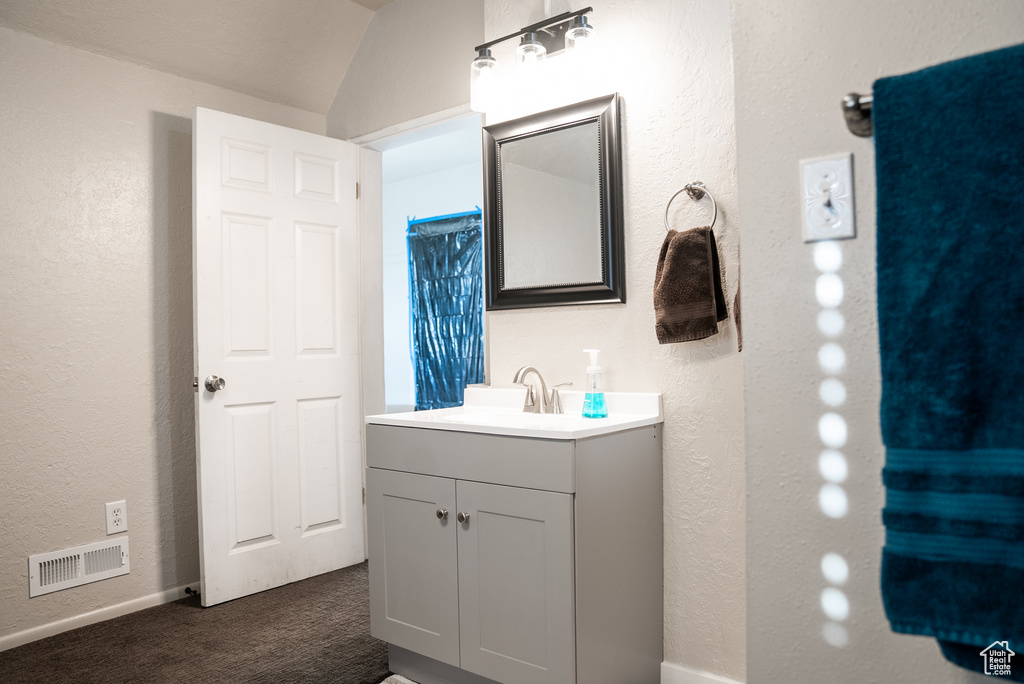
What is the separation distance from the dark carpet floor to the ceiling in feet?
7.28

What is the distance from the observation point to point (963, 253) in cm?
72

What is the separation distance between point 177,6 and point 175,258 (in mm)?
999

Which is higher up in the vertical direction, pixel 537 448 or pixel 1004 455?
pixel 1004 455

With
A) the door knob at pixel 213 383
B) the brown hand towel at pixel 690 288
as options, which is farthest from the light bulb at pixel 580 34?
the door knob at pixel 213 383

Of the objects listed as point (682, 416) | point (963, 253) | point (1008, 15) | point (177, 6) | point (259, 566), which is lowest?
point (259, 566)

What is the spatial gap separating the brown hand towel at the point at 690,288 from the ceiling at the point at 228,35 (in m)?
1.96

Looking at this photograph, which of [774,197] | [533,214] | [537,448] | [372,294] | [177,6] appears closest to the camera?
[774,197]

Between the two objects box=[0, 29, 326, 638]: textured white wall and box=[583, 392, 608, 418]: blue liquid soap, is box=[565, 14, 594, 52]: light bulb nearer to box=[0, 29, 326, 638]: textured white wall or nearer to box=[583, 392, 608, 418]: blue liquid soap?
box=[583, 392, 608, 418]: blue liquid soap

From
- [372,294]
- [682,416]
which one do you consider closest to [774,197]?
[682,416]

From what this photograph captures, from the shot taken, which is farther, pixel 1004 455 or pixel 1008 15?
pixel 1008 15

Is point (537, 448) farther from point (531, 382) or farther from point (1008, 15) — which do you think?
point (1008, 15)

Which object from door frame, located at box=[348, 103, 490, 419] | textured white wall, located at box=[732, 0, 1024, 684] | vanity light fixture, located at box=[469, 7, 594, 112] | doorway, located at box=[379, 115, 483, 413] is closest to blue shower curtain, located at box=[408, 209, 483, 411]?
doorway, located at box=[379, 115, 483, 413]

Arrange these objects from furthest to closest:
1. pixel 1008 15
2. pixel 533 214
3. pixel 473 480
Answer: pixel 533 214 < pixel 473 480 < pixel 1008 15

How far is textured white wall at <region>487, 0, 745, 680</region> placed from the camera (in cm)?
188
